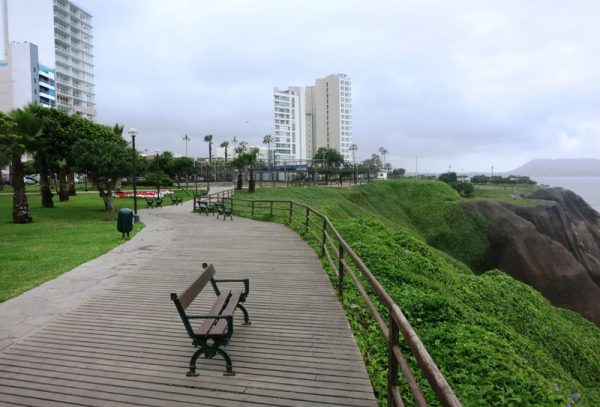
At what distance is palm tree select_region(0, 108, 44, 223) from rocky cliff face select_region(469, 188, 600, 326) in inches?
1187

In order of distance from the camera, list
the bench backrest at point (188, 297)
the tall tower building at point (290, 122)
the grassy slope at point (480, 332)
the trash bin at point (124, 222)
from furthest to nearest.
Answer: the tall tower building at point (290, 122), the trash bin at point (124, 222), the grassy slope at point (480, 332), the bench backrest at point (188, 297)

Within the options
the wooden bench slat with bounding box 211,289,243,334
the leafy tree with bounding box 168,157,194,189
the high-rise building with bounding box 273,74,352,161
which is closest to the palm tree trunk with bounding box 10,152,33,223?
the wooden bench slat with bounding box 211,289,243,334

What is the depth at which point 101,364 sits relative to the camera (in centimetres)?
504

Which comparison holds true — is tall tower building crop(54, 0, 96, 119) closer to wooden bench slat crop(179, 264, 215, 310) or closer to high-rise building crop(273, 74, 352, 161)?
high-rise building crop(273, 74, 352, 161)

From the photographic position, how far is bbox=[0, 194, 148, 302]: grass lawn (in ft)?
32.8

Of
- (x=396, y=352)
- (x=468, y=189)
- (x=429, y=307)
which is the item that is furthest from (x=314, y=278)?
(x=468, y=189)

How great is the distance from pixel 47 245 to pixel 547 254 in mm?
32201

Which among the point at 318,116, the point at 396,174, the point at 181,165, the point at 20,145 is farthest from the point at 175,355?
the point at 318,116

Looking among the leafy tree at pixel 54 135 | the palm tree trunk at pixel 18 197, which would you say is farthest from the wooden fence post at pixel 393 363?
the leafy tree at pixel 54 135

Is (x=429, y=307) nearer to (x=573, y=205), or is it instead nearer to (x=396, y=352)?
(x=396, y=352)

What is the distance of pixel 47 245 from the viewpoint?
48.8ft

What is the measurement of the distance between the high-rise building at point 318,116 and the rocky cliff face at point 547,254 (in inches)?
4255

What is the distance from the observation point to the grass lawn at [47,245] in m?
9.99

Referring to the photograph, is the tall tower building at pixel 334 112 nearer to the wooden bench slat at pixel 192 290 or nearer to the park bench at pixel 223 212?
the park bench at pixel 223 212
